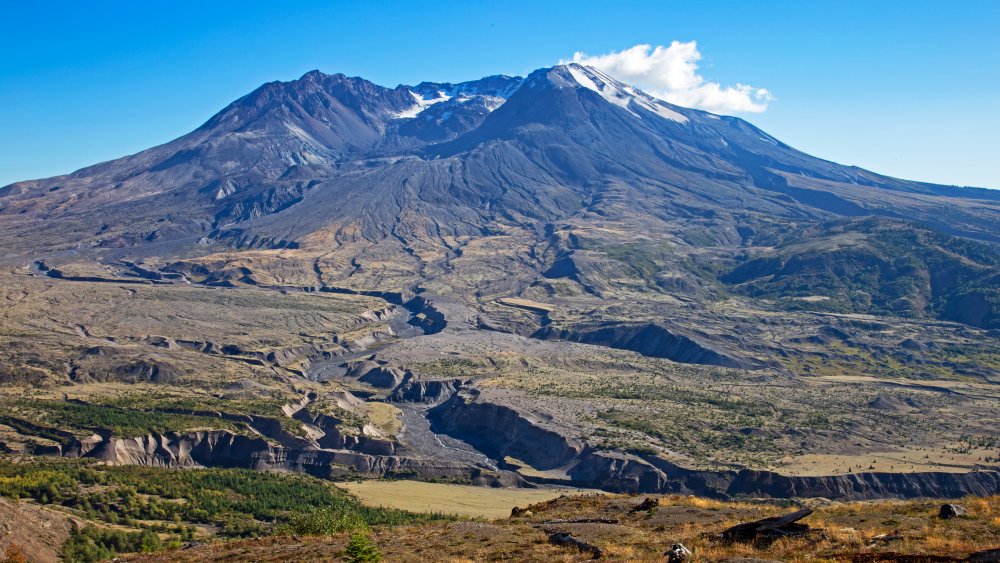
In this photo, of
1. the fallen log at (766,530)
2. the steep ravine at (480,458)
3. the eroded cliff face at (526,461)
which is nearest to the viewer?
the fallen log at (766,530)

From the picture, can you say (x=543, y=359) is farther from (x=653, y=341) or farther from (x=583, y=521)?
(x=583, y=521)

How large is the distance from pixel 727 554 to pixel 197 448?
57414 mm

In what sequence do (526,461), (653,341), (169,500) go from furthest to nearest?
(653,341), (526,461), (169,500)

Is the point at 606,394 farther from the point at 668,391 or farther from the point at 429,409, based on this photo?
the point at 429,409

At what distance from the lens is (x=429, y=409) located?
9012cm

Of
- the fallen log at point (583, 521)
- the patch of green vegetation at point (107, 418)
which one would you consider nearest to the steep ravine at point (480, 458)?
the patch of green vegetation at point (107, 418)

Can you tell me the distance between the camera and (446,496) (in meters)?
59.0

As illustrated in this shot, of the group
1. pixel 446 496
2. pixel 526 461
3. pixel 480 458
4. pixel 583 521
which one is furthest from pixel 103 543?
pixel 526 461

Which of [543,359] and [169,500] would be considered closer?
[169,500]

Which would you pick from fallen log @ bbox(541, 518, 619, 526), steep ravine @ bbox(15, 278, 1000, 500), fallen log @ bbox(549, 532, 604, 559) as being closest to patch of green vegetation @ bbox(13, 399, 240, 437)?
steep ravine @ bbox(15, 278, 1000, 500)

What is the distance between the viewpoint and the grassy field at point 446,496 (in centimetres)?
5472

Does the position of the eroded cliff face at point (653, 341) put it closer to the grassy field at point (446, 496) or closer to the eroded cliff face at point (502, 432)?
the eroded cliff face at point (502, 432)

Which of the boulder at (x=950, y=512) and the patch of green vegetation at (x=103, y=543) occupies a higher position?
the boulder at (x=950, y=512)

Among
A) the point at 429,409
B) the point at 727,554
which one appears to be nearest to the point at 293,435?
the point at 429,409
